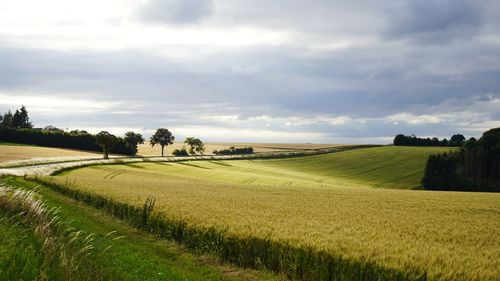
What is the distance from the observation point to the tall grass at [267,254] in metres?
11.2

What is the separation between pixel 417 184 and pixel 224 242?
79330 millimetres

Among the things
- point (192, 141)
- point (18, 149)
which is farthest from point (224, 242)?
point (192, 141)

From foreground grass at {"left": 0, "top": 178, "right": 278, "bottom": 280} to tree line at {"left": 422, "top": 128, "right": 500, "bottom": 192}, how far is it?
75686mm

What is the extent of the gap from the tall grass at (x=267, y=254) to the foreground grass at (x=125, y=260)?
473 millimetres

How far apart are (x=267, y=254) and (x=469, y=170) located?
8451 cm

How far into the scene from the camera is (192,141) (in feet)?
493

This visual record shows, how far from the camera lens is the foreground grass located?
8.52 meters

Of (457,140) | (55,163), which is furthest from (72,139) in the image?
(457,140)

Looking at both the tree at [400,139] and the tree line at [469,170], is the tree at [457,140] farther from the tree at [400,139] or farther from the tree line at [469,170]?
the tree line at [469,170]

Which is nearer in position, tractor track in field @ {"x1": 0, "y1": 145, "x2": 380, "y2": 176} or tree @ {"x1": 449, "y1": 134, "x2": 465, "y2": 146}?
tractor track in field @ {"x1": 0, "y1": 145, "x2": 380, "y2": 176}

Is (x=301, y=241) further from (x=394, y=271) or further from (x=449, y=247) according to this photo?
(x=449, y=247)

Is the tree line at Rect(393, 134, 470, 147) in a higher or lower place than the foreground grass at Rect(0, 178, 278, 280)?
higher

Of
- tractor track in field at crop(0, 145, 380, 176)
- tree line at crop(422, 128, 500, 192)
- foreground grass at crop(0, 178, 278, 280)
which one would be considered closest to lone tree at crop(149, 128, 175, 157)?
tractor track in field at crop(0, 145, 380, 176)

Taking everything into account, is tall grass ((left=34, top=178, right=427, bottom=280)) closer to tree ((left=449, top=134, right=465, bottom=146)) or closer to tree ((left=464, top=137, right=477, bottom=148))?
tree ((left=464, top=137, right=477, bottom=148))
